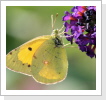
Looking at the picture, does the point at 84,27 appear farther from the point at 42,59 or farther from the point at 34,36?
the point at 34,36

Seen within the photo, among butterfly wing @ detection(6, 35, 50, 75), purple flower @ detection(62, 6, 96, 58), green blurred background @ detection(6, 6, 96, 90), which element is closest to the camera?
purple flower @ detection(62, 6, 96, 58)

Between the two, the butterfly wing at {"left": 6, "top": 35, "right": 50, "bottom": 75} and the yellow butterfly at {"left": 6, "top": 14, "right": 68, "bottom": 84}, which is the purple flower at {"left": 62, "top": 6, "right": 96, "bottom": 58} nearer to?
the yellow butterfly at {"left": 6, "top": 14, "right": 68, "bottom": 84}

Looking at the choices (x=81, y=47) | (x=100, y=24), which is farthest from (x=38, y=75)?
(x=100, y=24)

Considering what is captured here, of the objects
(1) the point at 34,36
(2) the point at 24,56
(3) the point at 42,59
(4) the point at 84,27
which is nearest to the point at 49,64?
(3) the point at 42,59

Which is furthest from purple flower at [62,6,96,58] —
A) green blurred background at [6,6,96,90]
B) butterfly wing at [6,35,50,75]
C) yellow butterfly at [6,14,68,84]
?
green blurred background at [6,6,96,90]

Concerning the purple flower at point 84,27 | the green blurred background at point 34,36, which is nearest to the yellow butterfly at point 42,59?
the purple flower at point 84,27

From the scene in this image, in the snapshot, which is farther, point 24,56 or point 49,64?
point 49,64

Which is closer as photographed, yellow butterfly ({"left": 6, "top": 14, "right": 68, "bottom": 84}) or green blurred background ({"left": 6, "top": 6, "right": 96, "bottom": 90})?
yellow butterfly ({"left": 6, "top": 14, "right": 68, "bottom": 84})
